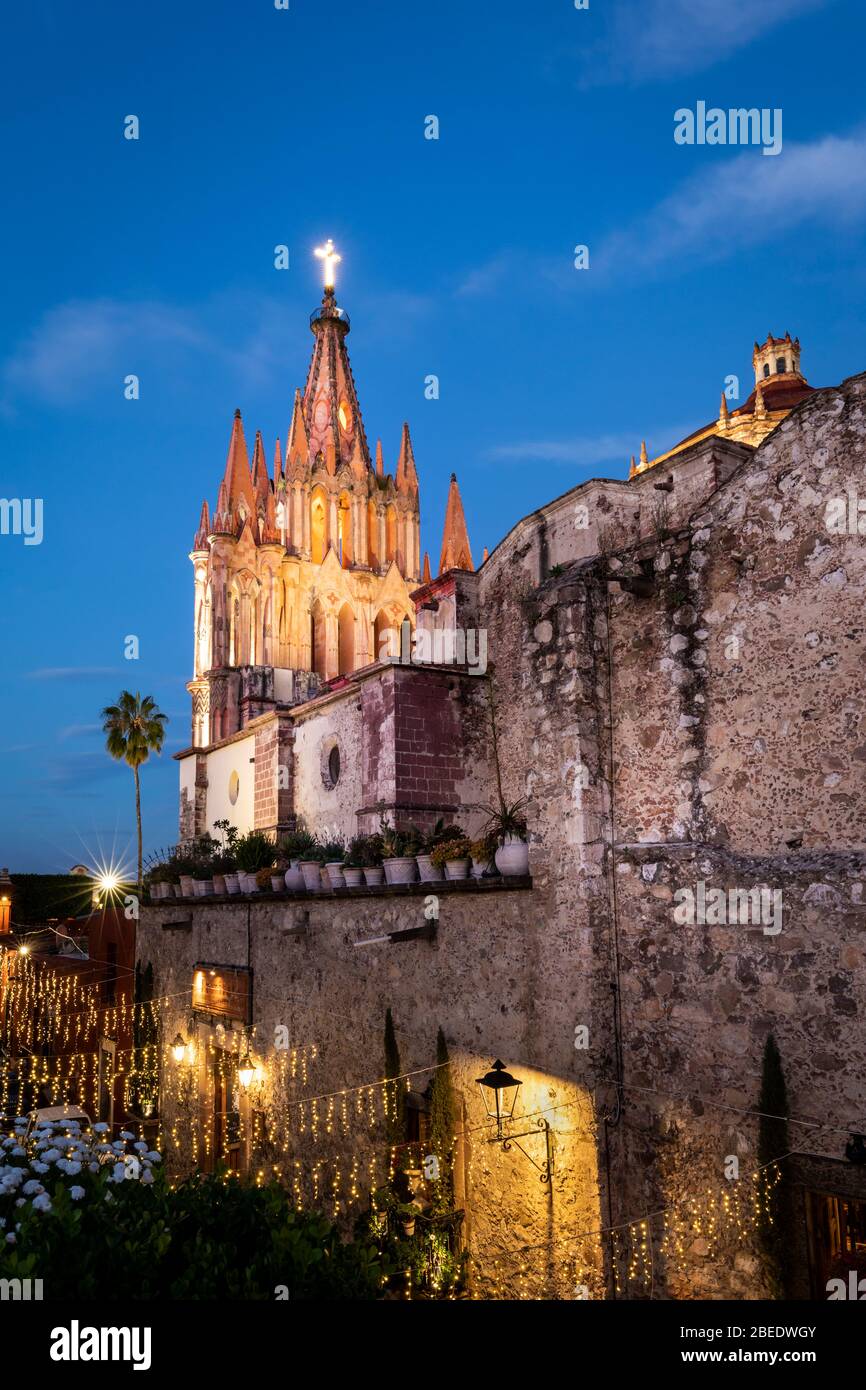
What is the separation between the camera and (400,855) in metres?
13.2

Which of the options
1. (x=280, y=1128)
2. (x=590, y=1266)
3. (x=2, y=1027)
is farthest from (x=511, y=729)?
(x=2, y=1027)

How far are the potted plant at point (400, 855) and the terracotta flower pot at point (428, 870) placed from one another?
0.19m

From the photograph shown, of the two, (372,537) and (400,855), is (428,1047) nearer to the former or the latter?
(400,855)

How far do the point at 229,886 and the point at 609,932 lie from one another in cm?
982

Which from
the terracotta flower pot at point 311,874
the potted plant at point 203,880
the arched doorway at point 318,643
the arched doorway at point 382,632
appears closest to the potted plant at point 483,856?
the terracotta flower pot at point 311,874

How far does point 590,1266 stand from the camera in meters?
9.02

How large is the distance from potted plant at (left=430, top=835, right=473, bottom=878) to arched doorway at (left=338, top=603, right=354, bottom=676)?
3661 centimetres

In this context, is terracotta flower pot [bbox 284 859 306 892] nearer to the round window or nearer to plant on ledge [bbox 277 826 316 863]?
plant on ledge [bbox 277 826 316 863]

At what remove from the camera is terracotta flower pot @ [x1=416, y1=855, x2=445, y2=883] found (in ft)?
38.8

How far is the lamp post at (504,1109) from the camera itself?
959 centimetres

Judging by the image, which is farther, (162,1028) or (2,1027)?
(2,1027)

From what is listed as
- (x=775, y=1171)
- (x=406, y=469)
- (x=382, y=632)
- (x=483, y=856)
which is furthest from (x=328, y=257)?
(x=775, y=1171)

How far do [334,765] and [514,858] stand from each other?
10.6 meters
